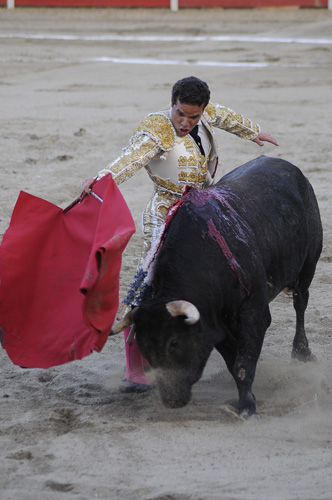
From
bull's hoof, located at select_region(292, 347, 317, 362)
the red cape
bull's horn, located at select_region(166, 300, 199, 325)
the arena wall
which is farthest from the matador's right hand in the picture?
the arena wall

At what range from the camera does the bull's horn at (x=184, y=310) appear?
2.83 metres

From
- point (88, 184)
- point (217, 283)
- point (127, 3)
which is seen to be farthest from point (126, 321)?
point (127, 3)

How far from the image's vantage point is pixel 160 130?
3.29 m

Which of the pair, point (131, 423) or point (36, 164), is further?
point (36, 164)

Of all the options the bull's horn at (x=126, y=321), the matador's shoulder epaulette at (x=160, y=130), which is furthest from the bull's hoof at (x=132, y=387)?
the matador's shoulder epaulette at (x=160, y=130)

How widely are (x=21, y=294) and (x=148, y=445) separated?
86 centimetres

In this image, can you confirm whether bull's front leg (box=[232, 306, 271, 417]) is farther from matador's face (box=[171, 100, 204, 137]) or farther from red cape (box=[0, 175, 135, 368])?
matador's face (box=[171, 100, 204, 137])

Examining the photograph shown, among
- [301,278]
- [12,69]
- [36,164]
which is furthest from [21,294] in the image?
[12,69]

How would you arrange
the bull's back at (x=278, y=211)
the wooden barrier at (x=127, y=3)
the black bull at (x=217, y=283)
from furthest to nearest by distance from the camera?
the wooden barrier at (x=127, y=3)
the bull's back at (x=278, y=211)
the black bull at (x=217, y=283)

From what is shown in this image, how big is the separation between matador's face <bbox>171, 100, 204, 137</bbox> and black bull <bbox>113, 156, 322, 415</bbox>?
256 mm

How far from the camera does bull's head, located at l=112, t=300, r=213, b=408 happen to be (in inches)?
114

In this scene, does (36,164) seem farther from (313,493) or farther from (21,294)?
(313,493)

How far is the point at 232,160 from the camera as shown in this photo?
661cm

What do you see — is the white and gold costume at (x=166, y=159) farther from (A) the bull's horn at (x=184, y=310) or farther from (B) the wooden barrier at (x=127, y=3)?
(B) the wooden barrier at (x=127, y=3)
